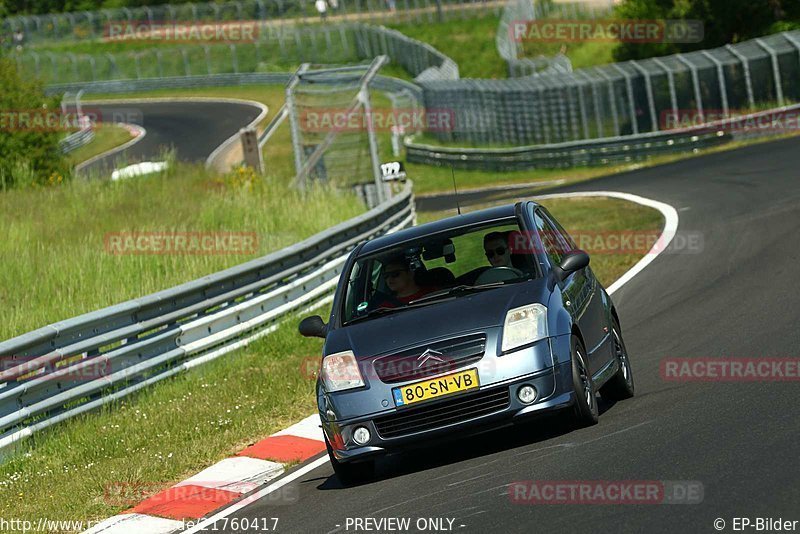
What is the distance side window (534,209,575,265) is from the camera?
9.30m

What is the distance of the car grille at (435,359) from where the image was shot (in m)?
8.05

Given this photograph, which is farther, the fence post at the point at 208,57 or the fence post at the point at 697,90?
the fence post at the point at 208,57

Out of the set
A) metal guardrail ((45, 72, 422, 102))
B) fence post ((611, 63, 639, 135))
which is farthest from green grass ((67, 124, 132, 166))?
fence post ((611, 63, 639, 135))

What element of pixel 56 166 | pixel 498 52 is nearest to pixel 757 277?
pixel 56 166

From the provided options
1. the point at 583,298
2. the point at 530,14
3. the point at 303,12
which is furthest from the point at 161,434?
the point at 303,12

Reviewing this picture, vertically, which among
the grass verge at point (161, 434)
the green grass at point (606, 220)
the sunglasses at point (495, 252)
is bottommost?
the green grass at point (606, 220)

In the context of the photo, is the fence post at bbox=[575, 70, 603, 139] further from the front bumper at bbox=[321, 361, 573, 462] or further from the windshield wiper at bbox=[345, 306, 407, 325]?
the front bumper at bbox=[321, 361, 573, 462]

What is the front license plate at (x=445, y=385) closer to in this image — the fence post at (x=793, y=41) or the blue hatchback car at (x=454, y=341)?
the blue hatchback car at (x=454, y=341)

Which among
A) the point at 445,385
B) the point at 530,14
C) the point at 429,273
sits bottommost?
the point at 530,14

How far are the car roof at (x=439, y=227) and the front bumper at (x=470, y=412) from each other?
162cm

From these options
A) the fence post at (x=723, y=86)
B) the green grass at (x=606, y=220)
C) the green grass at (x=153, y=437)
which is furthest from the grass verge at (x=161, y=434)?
the fence post at (x=723, y=86)

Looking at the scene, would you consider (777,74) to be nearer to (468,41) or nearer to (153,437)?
(153,437)

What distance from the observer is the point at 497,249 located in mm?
9250

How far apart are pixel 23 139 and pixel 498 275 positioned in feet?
76.1
